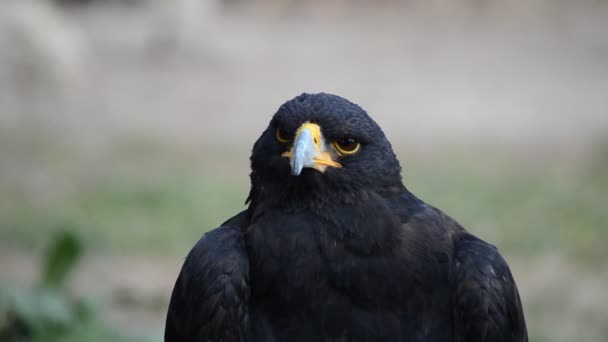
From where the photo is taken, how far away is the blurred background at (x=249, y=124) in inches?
318

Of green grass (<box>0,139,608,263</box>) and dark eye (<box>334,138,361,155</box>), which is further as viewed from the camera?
green grass (<box>0,139,608,263</box>)

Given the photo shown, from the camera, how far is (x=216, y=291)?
3830 millimetres

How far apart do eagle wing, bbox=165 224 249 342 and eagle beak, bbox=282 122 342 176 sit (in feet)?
1.26

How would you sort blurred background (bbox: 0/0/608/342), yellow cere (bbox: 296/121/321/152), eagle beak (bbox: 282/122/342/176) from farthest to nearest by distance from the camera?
blurred background (bbox: 0/0/608/342)
yellow cere (bbox: 296/121/321/152)
eagle beak (bbox: 282/122/342/176)

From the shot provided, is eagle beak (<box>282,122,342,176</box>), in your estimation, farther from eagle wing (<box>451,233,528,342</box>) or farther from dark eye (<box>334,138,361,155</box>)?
eagle wing (<box>451,233,528,342</box>)

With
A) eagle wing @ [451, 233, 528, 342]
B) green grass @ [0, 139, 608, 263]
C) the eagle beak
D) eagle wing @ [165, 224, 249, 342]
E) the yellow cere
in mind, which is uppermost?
green grass @ [0, 139, 608, 263]

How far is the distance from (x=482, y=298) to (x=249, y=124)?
650cm

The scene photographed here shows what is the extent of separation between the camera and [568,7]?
36.6 ft

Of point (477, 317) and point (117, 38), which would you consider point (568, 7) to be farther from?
point (477, 317)

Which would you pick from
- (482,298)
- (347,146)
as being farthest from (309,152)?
(482,298)

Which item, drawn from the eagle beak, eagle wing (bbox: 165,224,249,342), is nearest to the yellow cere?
the eagle beak

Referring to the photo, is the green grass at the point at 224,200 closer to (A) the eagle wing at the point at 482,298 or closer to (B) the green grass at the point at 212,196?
(B) the green grass at the point at 212,196

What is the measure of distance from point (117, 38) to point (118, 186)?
8.98ft

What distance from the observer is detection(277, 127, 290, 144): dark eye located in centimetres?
382
